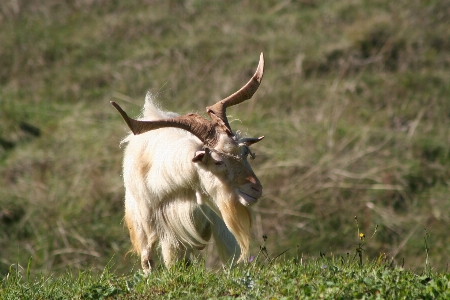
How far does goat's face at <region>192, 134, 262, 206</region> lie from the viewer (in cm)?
564

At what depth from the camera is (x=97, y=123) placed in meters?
13.4

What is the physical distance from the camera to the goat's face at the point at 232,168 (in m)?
5.64

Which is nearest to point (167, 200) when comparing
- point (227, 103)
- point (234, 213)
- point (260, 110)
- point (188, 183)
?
point (188, 183)

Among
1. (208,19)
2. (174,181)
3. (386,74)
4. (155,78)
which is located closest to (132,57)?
(155,78)

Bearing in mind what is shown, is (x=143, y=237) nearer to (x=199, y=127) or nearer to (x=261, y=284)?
(x=199, y=127)

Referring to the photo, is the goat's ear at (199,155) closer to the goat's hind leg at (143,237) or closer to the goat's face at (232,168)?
the goat's face at (232,168)

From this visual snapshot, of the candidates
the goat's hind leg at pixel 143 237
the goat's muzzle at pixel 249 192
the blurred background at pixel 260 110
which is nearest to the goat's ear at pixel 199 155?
the goat's muzzle at pixel 249 192

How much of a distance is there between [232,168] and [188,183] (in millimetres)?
496

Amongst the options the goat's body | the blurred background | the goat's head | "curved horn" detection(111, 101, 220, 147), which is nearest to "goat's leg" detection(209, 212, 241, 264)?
the goat's body

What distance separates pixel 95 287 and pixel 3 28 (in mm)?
12798

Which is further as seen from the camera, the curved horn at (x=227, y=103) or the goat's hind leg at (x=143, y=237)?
the goat's hind leg at (x=143, y=237)

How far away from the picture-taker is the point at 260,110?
→ 13.5 meters

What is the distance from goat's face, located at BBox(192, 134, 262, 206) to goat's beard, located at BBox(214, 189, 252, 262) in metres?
0.05

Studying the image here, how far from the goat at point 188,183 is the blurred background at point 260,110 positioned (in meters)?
2.73
